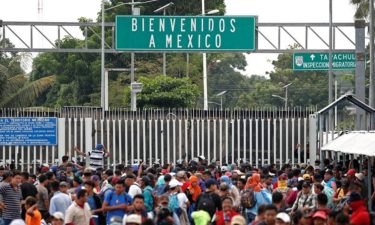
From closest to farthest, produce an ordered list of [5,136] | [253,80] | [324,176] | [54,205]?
1. [54,205]
2. [324,176]
3. [5,136]
4. [253,80]

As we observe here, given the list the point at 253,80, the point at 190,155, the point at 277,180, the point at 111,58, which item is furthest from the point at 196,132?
the point at 253,80

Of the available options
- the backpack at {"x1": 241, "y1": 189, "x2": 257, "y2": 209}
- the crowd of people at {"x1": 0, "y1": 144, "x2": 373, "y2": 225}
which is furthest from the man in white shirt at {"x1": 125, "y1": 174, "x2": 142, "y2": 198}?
the backpack at {"x1": 241, "y1": 189, "x2": 257, "y2": 209}

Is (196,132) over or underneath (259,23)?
underneath

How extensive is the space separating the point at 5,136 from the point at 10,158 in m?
1.09

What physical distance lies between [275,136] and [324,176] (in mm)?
15353

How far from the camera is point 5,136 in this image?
1612 inches

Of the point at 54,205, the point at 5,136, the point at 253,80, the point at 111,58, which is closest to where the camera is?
the point at 54,205

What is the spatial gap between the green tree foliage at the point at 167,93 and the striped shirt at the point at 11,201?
41.6 metres

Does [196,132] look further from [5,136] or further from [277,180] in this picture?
[277,180]

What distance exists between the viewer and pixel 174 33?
137ft

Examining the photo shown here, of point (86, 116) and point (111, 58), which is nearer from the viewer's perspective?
point (86, 116)

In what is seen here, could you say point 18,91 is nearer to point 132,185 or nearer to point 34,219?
point 132,185

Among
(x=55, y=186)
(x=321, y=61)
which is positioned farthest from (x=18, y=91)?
(x=55, y=186)

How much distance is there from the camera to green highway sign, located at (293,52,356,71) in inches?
1875
